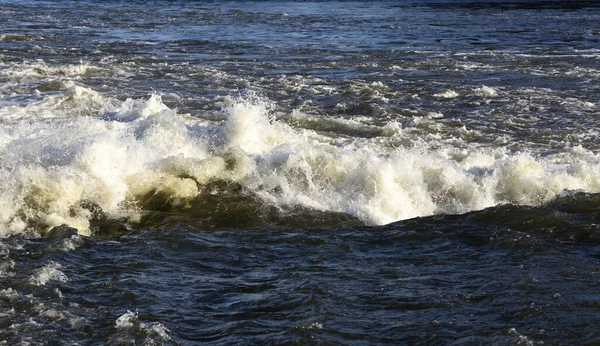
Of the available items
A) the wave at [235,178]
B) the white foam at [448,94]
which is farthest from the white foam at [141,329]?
the white foam at [448,94]

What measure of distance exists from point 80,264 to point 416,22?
30.6m

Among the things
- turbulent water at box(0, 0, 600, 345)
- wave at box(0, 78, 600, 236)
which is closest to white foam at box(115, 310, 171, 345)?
turbulent water at box(0, 0, 600, 345)

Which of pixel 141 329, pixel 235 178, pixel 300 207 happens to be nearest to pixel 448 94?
pixel 235 178

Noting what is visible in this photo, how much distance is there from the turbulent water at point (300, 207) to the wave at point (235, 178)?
3 centimetres

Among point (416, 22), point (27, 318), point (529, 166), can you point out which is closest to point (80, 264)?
point (27, 318)

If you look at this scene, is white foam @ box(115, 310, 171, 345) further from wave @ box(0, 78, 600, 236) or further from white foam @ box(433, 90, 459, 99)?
white foam @ box(433, 90, 459, 99)

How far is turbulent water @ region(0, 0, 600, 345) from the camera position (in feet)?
22.6

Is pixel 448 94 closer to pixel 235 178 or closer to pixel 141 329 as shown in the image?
pixel 235 178

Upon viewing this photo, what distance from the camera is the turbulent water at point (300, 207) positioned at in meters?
6.88

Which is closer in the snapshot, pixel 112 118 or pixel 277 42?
pixel 112 118

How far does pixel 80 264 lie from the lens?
26.5ft

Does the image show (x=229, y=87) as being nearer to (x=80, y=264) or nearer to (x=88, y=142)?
(x=88, y=142)

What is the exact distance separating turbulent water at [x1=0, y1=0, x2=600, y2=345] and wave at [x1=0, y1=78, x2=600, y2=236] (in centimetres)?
3

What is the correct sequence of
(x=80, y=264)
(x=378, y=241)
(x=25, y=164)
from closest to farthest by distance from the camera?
1. (x=80, y=264)
2. (x=378, y=241)
3. (x=25, y=164)
